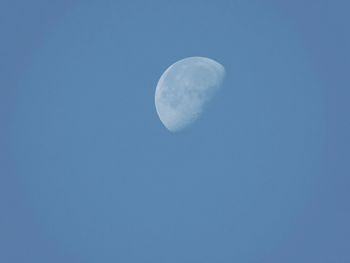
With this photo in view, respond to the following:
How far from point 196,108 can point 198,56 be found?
37.8 inches

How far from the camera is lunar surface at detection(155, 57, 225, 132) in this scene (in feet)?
24.5

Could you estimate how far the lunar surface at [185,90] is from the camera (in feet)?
24.5

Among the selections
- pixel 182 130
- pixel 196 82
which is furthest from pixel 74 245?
pixel 196 82

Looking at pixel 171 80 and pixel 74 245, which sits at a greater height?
pixel 171 80

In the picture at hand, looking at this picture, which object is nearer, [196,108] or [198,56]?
[196,108]

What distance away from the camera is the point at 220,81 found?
25.9 ft

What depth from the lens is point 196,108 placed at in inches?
297

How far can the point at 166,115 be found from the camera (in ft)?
25.0

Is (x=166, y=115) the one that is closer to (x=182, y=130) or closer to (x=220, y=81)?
(x=182, y=130)

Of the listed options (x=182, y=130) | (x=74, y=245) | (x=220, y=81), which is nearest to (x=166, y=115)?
(x=182, y=130)

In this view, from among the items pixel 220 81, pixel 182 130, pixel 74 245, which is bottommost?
pixel 74 245

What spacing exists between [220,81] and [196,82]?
495 mm

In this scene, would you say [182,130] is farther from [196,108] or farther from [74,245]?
[74,245]

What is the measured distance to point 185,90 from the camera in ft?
24.6
